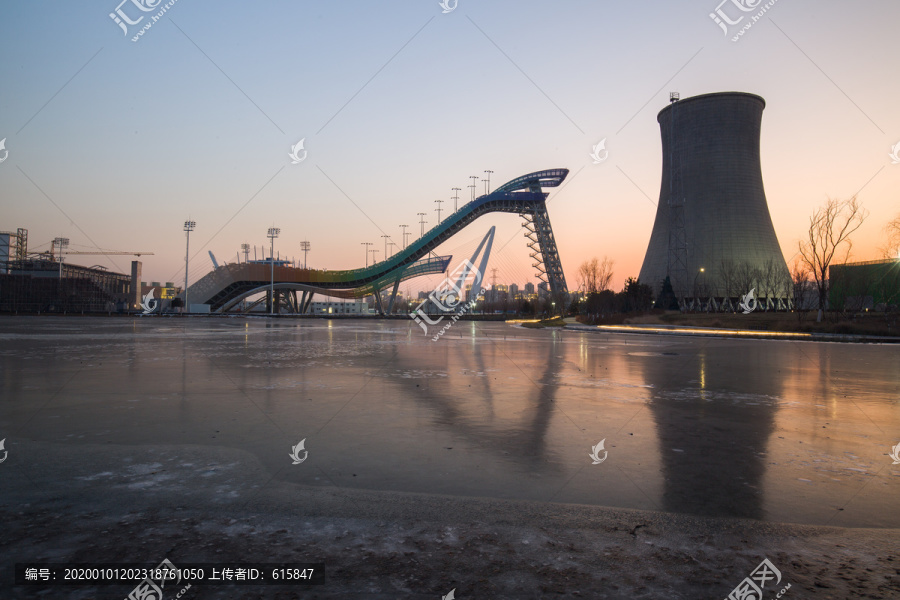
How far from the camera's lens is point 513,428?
23.4 feet

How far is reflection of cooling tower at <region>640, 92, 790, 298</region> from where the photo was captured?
2238 inches

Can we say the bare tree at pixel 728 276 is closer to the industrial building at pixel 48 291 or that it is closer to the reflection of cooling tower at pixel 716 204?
the reflection of cooling tower at pixel 716 204

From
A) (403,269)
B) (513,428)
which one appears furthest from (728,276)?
(513,428)

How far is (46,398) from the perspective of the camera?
29.5 feet

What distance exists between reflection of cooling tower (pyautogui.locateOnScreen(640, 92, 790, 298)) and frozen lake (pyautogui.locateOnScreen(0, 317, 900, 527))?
163ft

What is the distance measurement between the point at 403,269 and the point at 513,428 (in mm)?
69836

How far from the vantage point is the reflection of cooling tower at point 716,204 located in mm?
56844

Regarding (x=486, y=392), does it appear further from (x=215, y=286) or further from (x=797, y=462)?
(x=215, y=286)

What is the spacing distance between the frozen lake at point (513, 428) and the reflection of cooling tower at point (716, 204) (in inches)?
1960

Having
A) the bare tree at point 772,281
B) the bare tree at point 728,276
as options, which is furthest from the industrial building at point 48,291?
the bare tree at point 772,281

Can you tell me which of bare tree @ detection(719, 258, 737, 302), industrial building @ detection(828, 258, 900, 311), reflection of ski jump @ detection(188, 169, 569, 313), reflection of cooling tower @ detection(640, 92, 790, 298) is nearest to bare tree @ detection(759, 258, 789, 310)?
reflection of cooling tower @ detection(640, 92, 790, 298)

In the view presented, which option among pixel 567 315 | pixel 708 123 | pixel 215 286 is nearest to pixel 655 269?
pixel 567 315

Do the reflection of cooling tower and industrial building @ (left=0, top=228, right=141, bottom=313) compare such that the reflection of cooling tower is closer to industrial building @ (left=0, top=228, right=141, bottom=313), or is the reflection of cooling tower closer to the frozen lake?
the frozen lake

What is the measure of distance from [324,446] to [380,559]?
2.97 metres
